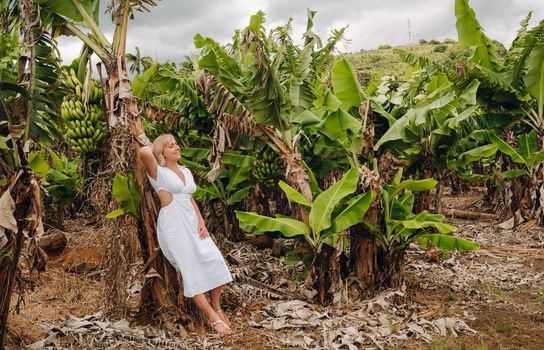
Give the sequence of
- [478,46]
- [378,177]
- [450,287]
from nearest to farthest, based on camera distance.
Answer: [378,177]
[450,287]
[478,46]

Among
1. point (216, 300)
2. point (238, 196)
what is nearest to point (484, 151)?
point (238, 196)

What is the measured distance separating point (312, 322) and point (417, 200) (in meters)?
3.65

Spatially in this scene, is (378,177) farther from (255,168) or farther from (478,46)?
(478,46)

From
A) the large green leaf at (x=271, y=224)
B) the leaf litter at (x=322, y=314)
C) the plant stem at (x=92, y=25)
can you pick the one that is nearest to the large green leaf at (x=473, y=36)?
the leaf litter at (x=322, y=314)

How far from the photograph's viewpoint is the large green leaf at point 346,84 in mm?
5781

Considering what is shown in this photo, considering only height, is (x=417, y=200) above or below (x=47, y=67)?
below

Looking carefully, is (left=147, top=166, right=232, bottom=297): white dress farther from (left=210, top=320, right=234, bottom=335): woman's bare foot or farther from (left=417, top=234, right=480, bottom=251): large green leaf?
(left=417, top=234, right=480, bottom=251): large green leaf

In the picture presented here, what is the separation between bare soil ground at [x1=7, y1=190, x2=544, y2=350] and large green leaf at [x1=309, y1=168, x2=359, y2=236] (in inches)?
32.3

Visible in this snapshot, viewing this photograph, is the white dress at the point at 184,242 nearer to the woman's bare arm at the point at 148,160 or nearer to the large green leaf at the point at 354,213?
the woman's bare arm at the point at 148,160

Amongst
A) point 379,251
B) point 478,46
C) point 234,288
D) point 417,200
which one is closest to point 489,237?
point 417,200

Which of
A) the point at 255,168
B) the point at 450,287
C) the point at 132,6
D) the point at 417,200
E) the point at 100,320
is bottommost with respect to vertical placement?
the point at 450,287

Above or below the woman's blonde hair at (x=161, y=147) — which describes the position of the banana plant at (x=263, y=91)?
above

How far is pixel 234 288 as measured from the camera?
5328 mm

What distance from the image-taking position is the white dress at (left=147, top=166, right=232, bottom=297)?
414cm
